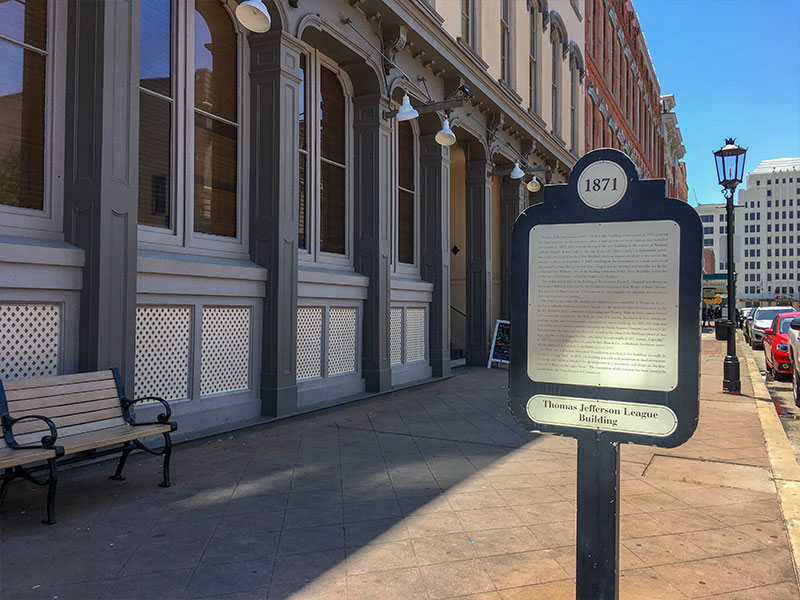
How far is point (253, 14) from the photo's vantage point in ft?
20.2

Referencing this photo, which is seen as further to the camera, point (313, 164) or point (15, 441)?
point (313, 164)

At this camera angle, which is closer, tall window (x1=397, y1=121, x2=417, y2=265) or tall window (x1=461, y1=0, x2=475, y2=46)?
tall window (x1=397, y1=121, x2=417, y2=265)

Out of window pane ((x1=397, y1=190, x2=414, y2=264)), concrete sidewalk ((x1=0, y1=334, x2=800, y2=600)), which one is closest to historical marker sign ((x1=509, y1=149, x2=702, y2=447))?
concrete sidewalk ((x1=0, y1=334, x2=800, y2=600))

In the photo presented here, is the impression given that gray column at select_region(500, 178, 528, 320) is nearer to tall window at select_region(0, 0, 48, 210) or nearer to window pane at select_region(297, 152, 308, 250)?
window pane at select_region(297, 152, 308, 250)

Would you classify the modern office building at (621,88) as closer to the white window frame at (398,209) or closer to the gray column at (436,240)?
the gray column at (436,240)

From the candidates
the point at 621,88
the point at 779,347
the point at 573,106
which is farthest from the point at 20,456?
the point at 621,88

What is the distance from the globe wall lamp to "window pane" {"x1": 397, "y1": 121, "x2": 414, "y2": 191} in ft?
21.1

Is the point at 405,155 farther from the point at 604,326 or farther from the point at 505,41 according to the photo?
the point at 604,326

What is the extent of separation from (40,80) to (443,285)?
841cm

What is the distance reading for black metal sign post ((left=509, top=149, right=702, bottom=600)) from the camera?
9.05 ft

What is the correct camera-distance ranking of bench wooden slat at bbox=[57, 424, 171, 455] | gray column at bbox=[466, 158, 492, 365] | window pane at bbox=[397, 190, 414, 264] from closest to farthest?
1. bench wooden slat at bbox=[57, 424, 171, 455]
2. window pane at bbox=[397, 190, 414, 264]
3. gray column at bbox=[466, 158, 492, 365]

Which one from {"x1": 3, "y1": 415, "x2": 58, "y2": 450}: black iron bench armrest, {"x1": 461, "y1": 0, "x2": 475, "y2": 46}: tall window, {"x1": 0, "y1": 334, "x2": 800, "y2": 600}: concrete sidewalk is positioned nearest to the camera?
{"x1": 0, "y1": 334, "x2": 800, "y2": 600}: concrete sidewalk

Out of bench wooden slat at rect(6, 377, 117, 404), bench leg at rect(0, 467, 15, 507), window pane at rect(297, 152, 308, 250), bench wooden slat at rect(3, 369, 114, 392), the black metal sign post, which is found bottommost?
bench leg at rect(0, 467, 15, 507)

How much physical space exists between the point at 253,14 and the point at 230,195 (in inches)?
98.2
